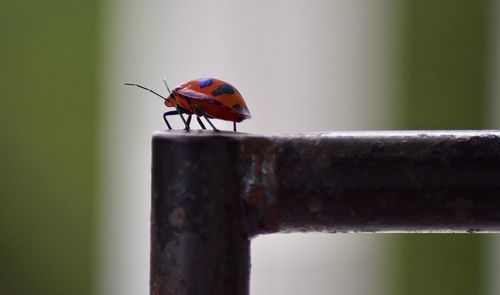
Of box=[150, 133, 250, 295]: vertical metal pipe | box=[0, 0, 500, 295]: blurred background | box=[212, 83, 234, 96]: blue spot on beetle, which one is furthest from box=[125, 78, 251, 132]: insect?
box=[0, 0, 500, 295]: blurred background

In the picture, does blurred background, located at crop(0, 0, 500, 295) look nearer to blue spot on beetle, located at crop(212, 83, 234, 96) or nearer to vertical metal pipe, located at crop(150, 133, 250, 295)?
blue spot on beetle, located at crop(212, 83, 234, 96)

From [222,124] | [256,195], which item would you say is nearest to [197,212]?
[256,195]

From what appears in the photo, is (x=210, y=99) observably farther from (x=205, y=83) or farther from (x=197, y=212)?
(x=197, y=212)

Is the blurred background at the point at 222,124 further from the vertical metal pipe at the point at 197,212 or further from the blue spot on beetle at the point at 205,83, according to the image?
the vertical metal pipe at the point at 197,212

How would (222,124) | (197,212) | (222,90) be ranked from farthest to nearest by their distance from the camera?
(222,124) < (222,90) < (197,212)

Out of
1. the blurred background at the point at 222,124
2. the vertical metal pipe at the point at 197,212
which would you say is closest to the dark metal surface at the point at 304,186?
the vertical metal pipe at the point at 197,212

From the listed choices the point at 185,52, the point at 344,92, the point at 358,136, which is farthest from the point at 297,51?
the point at 358,136
